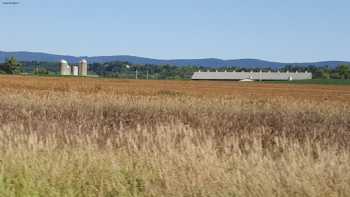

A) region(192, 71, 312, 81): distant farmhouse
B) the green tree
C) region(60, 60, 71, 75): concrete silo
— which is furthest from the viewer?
region(192, 71, 312, 81): distant farmhouse

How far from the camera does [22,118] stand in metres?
13.1

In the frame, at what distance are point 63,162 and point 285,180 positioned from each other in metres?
2.71

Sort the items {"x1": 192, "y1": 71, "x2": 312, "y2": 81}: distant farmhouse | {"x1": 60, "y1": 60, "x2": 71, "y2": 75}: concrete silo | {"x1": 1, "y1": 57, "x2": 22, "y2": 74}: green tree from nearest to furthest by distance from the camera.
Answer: {"x1": 1, "y1": 57, "x2": 22, "y2": 74}: green tree → {"x1": 60, "y1": 60, "x2": 71, "y2": 75}: concrete silo → {"x1": 192, "y1": 71, "x2": 312, "y2": 81}: distant farmhouse

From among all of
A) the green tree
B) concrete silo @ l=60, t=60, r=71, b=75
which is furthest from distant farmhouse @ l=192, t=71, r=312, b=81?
the green tree

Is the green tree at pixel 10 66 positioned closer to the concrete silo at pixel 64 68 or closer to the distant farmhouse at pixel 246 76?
the concrete silo at pixel 64 68

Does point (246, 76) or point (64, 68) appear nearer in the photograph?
point (64, 68)

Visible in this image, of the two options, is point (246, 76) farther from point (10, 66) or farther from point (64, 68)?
point (10, 66)

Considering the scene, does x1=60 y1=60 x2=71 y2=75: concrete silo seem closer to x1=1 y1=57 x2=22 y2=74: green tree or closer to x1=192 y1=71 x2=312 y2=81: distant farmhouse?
x1=1 y1=57 x2=22 y2=74: green tree

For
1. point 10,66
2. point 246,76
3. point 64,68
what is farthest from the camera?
point 246,76

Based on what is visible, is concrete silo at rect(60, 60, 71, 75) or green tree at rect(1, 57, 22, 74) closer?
green tree at rect(1, 57, 22, 74)

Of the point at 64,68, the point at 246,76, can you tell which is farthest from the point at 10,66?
the point at 246,76

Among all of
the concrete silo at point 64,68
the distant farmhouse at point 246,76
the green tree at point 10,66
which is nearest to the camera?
the green tree at point 10,66

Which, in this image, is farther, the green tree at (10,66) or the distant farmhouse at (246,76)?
the distant farmhouse at (246,76)

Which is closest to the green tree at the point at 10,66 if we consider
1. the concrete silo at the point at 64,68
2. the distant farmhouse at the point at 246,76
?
the concrete silo at the point at 64,68
